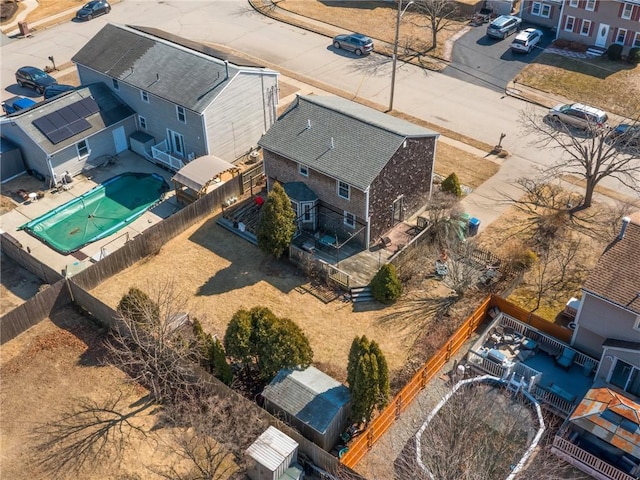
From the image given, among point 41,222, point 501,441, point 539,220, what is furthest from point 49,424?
point 539,220

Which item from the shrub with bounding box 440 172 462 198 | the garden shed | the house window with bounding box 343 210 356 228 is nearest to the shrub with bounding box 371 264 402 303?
the house window with bounding box 343 210 356 228

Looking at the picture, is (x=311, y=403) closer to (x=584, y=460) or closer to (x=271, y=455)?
(x=271, y=455)

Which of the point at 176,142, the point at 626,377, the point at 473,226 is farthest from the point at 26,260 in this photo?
the point at 626,377

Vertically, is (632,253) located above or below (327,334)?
above

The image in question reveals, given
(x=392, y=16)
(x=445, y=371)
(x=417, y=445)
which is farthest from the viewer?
(x=392, y=16)

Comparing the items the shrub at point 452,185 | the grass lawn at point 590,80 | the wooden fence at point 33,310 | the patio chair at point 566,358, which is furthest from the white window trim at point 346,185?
the grass lawn at point 590,80

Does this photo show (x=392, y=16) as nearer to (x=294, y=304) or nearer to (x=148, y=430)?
(x=294, y=304)

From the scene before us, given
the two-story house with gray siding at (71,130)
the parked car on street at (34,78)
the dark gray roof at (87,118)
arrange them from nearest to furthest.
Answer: the dark gray roof at (87,118) < the two-story house with gray siding at (71,130) < the parked car on street at (34,78)

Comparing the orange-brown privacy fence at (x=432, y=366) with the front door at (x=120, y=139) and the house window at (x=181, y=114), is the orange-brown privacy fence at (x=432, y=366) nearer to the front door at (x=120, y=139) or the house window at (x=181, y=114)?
the house window at (x=181, y=114)
